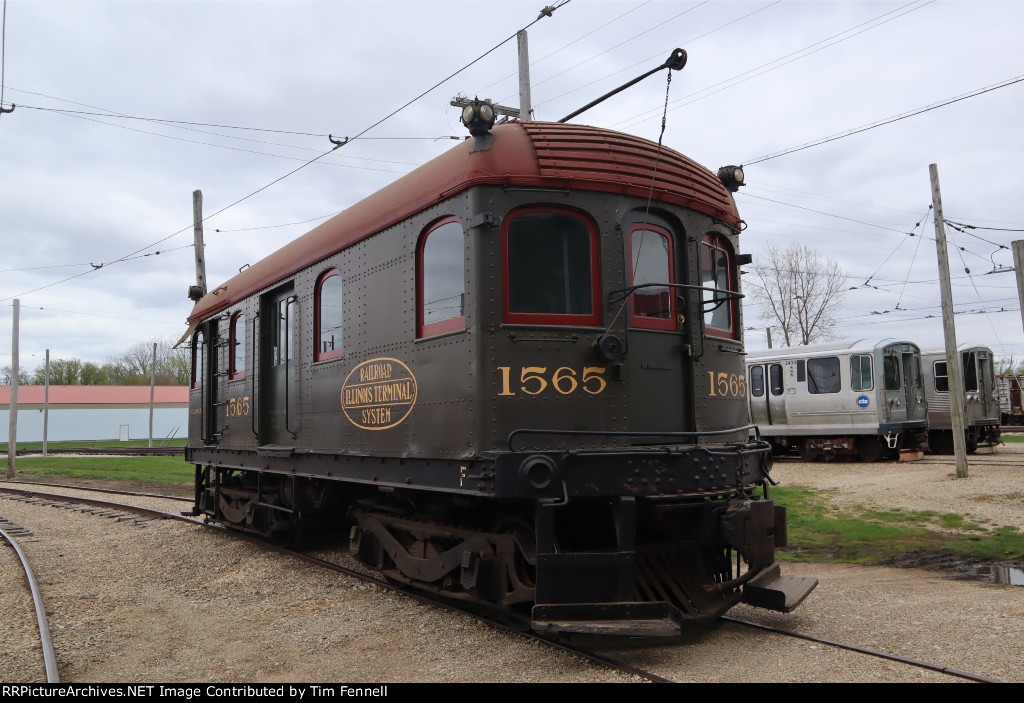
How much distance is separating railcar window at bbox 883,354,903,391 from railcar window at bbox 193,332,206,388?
15884mm

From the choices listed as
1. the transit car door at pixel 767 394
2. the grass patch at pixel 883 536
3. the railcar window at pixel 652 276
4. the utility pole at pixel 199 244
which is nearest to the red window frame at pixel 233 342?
the railcar window at pixel 652 276

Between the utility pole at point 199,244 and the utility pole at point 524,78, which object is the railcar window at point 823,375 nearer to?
the utility pole at point 524,78

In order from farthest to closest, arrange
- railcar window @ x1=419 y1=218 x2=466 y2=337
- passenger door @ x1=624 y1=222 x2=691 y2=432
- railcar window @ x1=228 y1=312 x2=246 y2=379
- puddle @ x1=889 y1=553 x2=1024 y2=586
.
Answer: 1. railcar window @ x1=228 y1=312 x2=246 y2=379
2. puddle @ x1=889 y1=553 x2=1024 y2=586
3. passenger door @ x1=624 y1=222 x2=691 y2=432
4. railcar window @ x1=419 y1=218 x2=466 y2=337

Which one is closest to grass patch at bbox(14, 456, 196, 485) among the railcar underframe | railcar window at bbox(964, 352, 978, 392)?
the railcar underframe

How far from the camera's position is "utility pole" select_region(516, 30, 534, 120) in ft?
44.2

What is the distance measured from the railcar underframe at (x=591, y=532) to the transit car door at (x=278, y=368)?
5.15 feet

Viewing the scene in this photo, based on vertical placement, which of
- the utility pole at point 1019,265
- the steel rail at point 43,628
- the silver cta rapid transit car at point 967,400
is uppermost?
the utility pole at point 1019,265

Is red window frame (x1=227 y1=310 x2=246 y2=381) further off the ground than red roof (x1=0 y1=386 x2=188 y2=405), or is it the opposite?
red roof (x1=0 y1=386 x2=188 y2=405)

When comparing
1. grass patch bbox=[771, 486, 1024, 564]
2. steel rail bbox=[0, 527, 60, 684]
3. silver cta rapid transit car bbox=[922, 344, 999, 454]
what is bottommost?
grass patch bbox=[771, 486, 1024, 564]

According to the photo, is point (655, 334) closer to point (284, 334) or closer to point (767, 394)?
point (284, 334)

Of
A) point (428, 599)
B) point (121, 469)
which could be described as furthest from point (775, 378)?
point (121, 469)

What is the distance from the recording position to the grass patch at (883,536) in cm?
868

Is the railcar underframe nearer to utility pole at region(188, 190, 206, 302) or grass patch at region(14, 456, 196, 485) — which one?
grass patch at region(14, 456, 196, 485)

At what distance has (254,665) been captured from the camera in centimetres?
507
